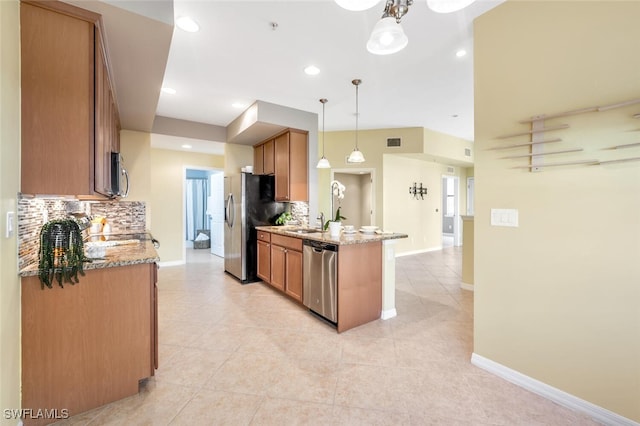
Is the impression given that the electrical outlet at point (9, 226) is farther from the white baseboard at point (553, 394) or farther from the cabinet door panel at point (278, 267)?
the white baseboard at point (553, 394)

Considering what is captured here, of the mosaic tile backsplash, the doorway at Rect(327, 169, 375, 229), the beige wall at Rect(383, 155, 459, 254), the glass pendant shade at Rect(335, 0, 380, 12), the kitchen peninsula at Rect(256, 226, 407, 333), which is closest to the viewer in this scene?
the glass pendant shade at Rect(335, 0, 380, 12)

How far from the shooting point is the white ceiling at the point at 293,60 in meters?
2.04

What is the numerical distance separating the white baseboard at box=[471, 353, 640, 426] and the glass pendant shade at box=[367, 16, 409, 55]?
7.63 ft

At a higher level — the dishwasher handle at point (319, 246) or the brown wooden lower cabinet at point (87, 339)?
the dishwasher handle at point (319, 246)

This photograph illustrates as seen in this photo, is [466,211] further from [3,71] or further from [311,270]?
[3,71]

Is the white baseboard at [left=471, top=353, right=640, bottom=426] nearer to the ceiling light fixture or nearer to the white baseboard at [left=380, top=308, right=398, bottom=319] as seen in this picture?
the white baseboard at [left=380, top=308, right=398, bottom=319]

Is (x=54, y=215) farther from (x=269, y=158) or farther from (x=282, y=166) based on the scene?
(x=269, y=158)

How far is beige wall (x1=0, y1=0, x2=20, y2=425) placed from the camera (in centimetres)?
120

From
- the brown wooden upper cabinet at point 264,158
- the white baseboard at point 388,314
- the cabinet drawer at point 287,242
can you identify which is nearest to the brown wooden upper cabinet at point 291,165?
the brown wooden upper cabinet at point 264,158

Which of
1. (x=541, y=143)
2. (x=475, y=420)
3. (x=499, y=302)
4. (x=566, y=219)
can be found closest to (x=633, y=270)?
(x=566, y=219)

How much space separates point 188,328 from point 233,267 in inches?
75.5

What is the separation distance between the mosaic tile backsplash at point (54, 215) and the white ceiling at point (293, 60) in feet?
3.91

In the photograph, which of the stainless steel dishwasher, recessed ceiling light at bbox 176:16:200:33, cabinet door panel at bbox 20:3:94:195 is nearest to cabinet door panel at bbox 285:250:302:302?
the stainless steel dishwasher

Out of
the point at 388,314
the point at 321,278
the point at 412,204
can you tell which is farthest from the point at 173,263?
the point at 412,204
